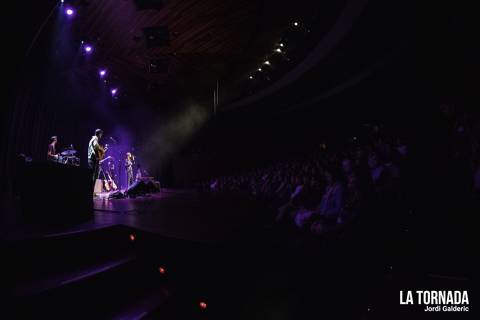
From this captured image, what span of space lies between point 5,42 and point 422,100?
5.84 meters

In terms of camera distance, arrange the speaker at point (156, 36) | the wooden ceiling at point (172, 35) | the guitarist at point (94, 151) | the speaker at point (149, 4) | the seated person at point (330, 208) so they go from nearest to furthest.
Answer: the seated person at point (330, 208)
the speaker at point (149, 4)
the wooden ceiling at point (172, 35)
the guitarist at point (94, 151)
the speaker at point (156, 36)

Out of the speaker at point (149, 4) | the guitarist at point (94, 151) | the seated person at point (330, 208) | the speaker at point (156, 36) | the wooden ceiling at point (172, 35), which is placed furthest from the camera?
the speaker at point (156, 36)

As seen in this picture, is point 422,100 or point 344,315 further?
point 422,100

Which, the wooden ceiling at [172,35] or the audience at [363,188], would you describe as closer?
the audience at [363,188]

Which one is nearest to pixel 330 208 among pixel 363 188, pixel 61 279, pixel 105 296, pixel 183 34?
pixel 363 188

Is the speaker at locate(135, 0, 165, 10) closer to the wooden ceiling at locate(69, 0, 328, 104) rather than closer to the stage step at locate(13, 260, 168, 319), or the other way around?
the wooden ceiling at locate(69, 0, 328, 104)

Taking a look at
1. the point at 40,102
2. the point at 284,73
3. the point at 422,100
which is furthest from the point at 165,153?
the point at 422,100

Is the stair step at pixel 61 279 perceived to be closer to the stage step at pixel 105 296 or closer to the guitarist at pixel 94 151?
the stage step at pixel 105 296

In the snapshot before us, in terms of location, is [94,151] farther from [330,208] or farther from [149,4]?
[330,208]

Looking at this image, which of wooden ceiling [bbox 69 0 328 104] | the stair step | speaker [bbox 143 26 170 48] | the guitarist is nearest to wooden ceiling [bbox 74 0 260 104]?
wooden ceiling [bbox 69 0 328 104]

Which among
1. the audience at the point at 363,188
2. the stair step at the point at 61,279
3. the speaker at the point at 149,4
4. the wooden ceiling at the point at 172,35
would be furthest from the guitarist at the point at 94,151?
the audience at the point at 363,188

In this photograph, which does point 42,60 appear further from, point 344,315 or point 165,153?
point 344,315

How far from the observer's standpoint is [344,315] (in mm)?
1993

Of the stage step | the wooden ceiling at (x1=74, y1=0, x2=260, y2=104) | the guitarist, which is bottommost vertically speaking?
the stage step
